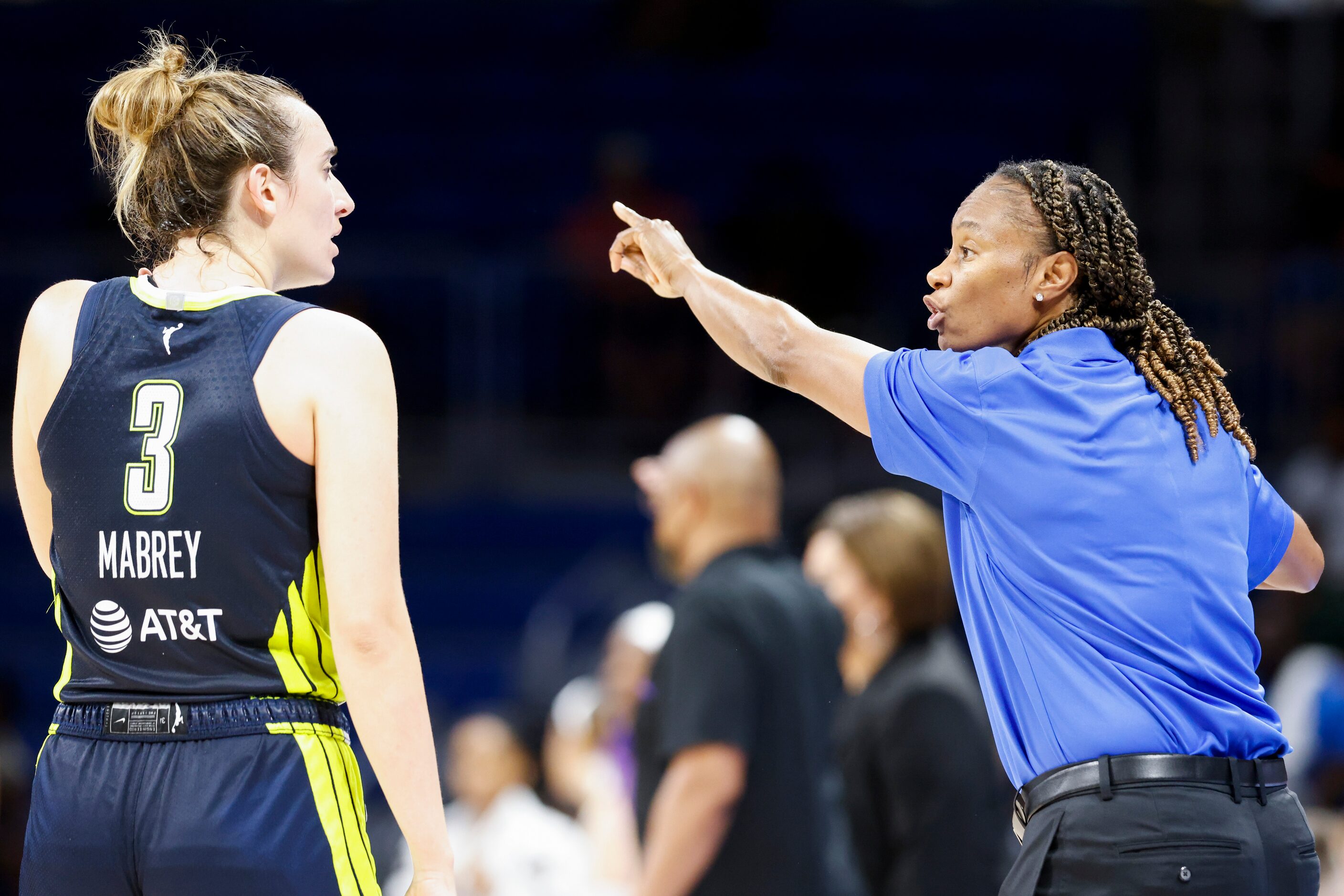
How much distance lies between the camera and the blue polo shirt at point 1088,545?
7.88 feet

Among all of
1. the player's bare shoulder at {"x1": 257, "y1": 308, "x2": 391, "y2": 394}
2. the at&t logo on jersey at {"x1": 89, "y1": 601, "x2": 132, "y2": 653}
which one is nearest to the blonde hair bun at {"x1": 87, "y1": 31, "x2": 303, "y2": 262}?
the player's bare shoulder at {"x1": 257, "y1": 308, "x2": 391, "y2": 394}

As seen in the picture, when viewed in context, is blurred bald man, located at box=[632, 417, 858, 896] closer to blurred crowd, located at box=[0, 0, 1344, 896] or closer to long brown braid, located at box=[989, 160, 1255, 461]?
blurred crowd, located at box=[0, 0, 1344, 896]

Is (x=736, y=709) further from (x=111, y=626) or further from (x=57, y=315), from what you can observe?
(x=57, y=315)

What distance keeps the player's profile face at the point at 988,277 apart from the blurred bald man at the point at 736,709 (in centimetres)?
187

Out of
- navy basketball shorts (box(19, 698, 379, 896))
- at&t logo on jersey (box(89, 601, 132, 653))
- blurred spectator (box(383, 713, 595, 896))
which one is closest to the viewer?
navy basketball shorts (box(19, 698, 379, 896))

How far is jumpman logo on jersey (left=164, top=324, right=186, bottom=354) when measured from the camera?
2316 mm

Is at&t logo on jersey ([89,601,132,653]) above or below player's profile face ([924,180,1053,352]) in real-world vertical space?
below

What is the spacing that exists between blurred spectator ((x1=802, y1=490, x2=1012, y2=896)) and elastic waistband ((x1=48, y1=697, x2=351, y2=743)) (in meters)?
2.50

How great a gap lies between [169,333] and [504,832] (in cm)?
488

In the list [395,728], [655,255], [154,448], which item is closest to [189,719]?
[395,728]

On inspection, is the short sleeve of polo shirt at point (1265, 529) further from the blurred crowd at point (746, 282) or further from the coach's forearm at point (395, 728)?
the blurred crowd at point (746, 282)

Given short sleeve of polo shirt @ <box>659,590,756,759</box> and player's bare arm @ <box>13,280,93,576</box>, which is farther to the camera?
short sleeve of polo shirt @ <box>659,590,756,759</box>

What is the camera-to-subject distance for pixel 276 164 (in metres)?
2.45

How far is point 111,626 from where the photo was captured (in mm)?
2303
